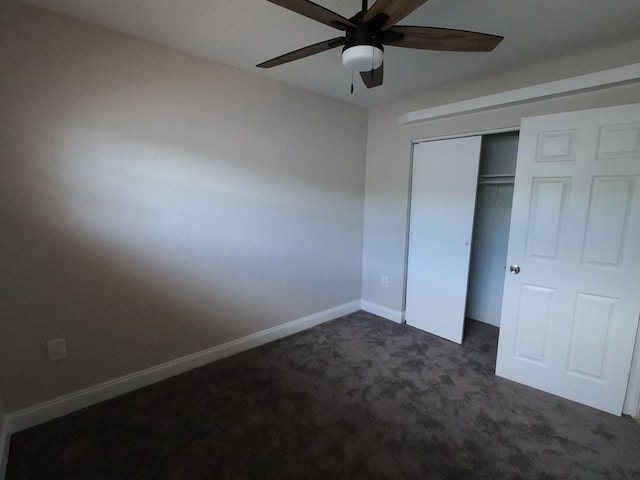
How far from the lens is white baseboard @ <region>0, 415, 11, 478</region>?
1512 millimetres

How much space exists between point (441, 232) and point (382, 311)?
117 cm

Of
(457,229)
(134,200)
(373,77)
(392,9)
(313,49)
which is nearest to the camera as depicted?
(392,9)

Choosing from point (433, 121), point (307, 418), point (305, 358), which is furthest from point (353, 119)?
point (307, 418)

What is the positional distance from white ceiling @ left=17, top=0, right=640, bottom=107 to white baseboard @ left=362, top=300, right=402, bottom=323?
7.88 ft

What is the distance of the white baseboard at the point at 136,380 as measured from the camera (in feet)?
5.96

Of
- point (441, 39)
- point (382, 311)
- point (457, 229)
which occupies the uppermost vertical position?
point (441, 39)

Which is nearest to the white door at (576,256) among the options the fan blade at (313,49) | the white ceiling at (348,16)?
the white ceiling at (348,16)

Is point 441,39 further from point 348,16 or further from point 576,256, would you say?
point 576,256

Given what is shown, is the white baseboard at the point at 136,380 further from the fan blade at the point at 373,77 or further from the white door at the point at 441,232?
the fan blade at the point at 373,77

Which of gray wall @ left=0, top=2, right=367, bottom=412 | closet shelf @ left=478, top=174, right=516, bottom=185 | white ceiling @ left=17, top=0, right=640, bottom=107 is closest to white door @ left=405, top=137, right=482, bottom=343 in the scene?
closet shelf @ left=478, top=174, right=516, bottom=185

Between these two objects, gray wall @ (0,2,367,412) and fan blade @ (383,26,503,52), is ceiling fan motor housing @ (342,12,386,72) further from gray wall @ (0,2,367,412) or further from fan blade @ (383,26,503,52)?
gray wall @ (0,2,367,412)

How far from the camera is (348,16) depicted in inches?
66.8

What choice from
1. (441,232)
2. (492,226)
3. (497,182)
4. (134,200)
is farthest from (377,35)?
(492,226)

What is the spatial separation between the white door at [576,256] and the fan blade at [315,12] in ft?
5.65
